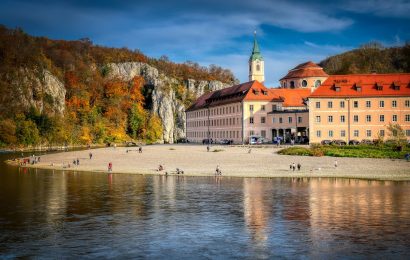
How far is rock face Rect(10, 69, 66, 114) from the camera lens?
147750 mm

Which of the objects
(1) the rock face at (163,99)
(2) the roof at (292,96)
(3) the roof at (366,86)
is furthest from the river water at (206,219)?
(1) the rock face at (163,99)

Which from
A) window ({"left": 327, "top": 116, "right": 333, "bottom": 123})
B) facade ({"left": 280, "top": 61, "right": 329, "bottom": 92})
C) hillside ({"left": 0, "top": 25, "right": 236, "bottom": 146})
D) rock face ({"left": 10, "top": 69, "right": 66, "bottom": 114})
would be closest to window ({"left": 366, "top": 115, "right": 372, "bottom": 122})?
window ({"left": 327, "top": 116, "right": 333, "bottom": 123})

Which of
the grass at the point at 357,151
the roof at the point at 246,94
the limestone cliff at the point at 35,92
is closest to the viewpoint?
the grass at the point at 357,151

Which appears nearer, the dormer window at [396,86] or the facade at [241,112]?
the dormer window at [396,86]

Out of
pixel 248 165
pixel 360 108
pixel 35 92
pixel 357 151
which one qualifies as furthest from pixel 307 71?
pixel 35 92

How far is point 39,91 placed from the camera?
15450cm

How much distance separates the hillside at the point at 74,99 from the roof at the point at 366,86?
3154 inches

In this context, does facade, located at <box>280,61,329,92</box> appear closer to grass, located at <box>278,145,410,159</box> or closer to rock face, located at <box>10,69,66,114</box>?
grass, located at <box>278,145,410,159</box>

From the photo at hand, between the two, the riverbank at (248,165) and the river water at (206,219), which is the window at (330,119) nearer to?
the riverbank at (248,165)

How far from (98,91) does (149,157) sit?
10398 cm

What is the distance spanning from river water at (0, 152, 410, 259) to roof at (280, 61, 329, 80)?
76732 mm

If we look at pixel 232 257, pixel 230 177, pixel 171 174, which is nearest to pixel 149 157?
pixel 171 174

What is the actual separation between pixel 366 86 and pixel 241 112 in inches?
1103

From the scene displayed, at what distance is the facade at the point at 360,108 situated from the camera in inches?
3676
